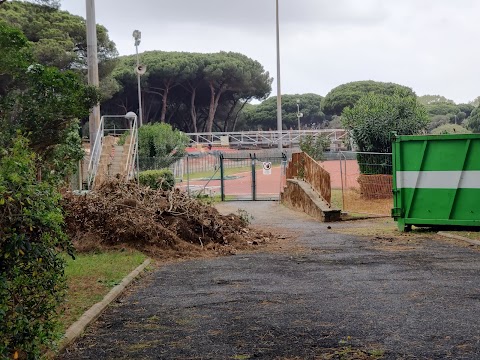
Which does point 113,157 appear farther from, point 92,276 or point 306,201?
point 92,276

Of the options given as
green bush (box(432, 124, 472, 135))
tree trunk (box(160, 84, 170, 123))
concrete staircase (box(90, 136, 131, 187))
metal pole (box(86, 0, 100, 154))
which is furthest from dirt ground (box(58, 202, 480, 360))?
tree trunk (box(160, 84, 170, 123))

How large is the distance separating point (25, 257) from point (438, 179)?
12023 mm

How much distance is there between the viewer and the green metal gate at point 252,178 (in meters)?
31.1

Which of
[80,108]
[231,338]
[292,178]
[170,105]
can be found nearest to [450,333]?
[231,338]

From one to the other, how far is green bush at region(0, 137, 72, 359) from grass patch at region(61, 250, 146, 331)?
1596 millimetres

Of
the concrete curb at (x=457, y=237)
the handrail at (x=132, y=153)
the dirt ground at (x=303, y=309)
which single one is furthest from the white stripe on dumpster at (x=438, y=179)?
the handrail at (x=132, y=153)

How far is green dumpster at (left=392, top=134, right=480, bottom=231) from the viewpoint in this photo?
585 inches

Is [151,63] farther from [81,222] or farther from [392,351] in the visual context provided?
[392,351]

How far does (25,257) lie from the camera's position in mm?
4848

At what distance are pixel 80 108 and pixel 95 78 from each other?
22.4 feet

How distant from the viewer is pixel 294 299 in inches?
328

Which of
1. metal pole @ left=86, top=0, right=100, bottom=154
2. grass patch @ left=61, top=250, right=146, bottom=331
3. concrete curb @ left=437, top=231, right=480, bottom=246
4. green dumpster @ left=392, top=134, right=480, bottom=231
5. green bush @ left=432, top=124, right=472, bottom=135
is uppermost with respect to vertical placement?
metal pole @ left=86, top=0, right=100, bottom=154

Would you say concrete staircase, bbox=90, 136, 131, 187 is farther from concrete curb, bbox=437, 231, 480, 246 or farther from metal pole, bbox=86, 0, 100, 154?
concrete curb, bbox=437, 231, 480, 246

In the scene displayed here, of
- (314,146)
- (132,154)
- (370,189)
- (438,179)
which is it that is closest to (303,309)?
(438,179)
